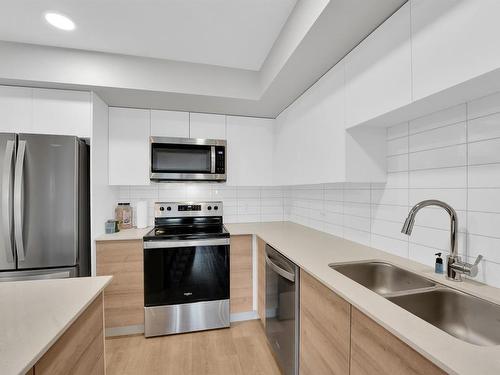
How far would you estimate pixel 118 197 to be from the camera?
2600mm

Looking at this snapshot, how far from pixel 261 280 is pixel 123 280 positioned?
1.23 meters

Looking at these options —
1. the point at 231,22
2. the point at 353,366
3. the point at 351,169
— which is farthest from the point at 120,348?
the point at 231,22

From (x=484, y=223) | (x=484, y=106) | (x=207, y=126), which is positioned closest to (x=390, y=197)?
(x=484, y=223)

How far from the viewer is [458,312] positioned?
979 millimetres

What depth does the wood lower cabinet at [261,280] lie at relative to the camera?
209 centimetres

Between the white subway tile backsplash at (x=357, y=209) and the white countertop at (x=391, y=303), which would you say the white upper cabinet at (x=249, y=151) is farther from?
the white subway tile backsplash at (x=357, y=209)

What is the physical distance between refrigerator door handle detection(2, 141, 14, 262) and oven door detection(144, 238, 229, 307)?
0.90 meters

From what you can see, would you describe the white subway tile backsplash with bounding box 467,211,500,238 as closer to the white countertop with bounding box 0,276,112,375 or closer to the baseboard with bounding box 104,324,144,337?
the white countertop with bounding box 0,276,112,375

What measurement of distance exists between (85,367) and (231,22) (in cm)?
198

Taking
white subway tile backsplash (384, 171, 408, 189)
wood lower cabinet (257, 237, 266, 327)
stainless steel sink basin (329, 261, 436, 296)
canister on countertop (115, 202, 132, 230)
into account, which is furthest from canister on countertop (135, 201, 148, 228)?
white subway tile backsplash (384, 171, 408, 189)

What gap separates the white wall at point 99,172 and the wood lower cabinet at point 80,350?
1105mm

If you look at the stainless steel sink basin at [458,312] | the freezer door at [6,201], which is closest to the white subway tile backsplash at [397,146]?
the stainless steel sink basin at [458,312]

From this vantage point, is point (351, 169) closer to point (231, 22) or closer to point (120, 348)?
point (231, 22)

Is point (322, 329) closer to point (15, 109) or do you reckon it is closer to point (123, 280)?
point (123, 280)
